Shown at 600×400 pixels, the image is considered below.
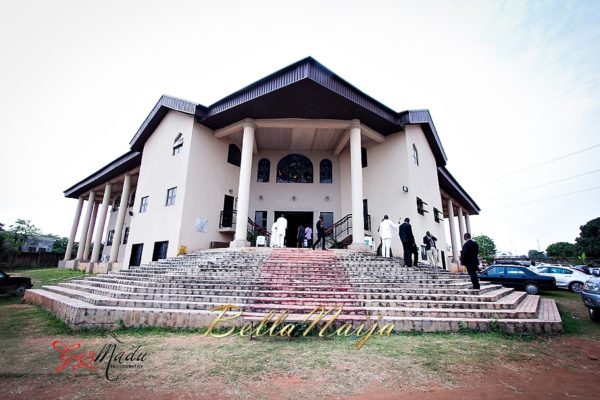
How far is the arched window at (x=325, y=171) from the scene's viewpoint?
1705cm

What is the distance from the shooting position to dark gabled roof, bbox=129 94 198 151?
1446 centimetres

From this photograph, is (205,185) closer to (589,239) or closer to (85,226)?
(85,226)

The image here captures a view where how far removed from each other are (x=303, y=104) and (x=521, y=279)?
1189 centimetres

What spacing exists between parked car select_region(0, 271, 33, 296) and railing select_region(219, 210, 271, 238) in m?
7.72

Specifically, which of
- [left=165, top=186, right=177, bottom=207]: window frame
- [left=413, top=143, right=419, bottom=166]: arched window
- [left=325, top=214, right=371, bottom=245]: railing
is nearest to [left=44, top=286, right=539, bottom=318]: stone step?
[left=165, top=186, right=177, bottom=207]: window frame

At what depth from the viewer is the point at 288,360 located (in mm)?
3949

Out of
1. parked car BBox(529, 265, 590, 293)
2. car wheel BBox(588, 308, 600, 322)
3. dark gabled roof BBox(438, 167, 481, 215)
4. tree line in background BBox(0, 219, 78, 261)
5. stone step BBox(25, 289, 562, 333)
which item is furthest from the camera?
tree line in background BBox(0, 219, 78, 261)

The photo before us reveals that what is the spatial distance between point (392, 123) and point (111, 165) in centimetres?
1947

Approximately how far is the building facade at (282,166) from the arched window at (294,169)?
0.06 m

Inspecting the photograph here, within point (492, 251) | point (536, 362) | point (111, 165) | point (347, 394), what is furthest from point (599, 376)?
point (492, 251)

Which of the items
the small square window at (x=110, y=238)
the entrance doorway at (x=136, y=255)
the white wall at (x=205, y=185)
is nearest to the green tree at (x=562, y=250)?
the white wall at (x=205, y=185)

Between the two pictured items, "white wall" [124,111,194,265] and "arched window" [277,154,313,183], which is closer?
"white wall" [124,111,194,265]

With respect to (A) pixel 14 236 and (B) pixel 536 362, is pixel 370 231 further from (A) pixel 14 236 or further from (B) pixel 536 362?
(A) pixel 14 236

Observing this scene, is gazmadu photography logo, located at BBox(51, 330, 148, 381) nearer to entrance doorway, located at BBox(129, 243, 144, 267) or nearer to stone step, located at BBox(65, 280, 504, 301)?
stone step, located at BBox(65, 280, 504, 301)
